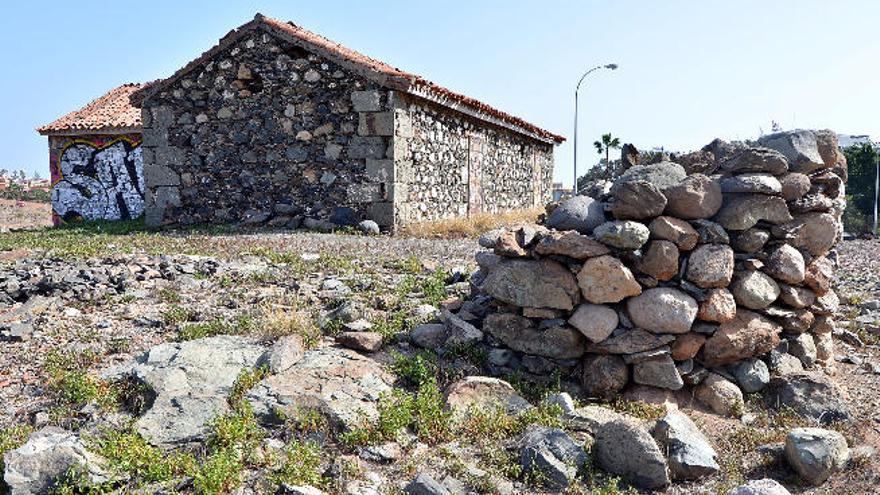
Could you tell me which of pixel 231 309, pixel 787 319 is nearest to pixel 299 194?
pixel 231 309

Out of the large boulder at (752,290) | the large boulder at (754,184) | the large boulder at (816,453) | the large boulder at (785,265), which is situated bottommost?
the large boulder at (816,453)

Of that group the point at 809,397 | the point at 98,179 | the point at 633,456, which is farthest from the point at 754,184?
the point at 98,179

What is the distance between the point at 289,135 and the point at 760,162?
8.50m

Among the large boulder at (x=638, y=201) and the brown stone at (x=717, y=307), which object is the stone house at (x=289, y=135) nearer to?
the large boulder at (x=638, y=201)

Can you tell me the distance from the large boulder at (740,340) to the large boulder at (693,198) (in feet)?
2.77

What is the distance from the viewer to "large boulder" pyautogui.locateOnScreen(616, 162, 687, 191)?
4.97 m

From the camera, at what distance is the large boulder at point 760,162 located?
5008 mm

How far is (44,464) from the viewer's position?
3.19 m

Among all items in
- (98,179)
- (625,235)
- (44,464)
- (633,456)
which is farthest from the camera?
(98,179)

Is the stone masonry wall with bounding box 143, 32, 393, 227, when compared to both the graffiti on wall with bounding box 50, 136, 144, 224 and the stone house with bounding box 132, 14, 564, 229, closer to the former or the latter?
the stone house with bounding box 132, 14, 564, 229

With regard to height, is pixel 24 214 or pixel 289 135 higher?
pixel 289 135

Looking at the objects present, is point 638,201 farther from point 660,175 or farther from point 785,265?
point 785,265

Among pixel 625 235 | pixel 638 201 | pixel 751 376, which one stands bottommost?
pixel 751 376

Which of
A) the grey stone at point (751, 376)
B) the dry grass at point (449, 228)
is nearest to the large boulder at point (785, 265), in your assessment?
the grey stone at point (751, 376)
